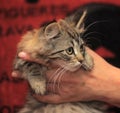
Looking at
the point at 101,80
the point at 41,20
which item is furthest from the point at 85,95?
the point at 41,20

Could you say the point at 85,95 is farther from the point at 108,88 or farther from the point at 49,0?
the point at 49,0

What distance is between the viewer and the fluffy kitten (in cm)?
295

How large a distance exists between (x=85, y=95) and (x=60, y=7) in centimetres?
39

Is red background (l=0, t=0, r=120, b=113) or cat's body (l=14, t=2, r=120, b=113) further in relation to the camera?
red background (l=0, t=0, r=120, b=113)

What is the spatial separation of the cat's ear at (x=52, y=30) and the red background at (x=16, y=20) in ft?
0.66

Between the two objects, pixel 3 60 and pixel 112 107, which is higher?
pixel 3 60

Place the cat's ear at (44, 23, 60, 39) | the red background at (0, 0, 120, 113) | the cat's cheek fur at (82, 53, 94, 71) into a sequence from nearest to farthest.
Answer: the cat's ear at (44, 23, 60, 39) → the cat's cheek fur at (82, 53, 94, 71) → the red background at (0, 0, 120, 113)

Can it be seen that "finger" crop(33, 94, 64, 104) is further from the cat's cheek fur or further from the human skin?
the cat's cheek fur

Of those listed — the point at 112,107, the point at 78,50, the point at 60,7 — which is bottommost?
the point at 112,107

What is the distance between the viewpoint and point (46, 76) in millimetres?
3014

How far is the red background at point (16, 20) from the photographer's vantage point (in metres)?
3.11

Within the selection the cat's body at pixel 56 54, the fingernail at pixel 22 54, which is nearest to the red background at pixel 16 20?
the cat's body at pixel 56 54

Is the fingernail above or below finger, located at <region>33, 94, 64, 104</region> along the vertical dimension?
above

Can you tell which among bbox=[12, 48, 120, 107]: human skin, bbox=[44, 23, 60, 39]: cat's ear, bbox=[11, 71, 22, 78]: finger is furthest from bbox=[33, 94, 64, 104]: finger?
bbox=[44, 23, 60, 39]: cat's ear
